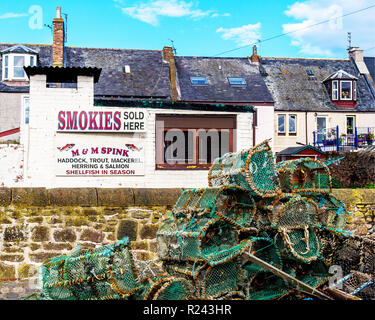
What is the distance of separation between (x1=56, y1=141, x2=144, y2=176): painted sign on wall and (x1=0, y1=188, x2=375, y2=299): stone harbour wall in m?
1.21

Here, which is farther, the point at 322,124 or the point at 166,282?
the point at 322,124

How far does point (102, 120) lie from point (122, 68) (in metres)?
16.6

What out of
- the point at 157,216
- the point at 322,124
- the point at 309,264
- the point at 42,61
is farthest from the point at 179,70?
the point at 309,264

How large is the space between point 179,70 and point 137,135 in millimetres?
17683

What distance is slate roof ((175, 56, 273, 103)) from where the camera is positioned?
2505cm

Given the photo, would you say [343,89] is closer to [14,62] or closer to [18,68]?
[18,68]

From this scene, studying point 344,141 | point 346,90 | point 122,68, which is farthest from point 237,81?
point 346,90

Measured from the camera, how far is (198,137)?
1055 cm

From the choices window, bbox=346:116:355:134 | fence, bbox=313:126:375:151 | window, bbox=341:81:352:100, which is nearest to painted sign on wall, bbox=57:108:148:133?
fence, bbox=313:126:375:151

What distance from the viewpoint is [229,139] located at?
1055 cm

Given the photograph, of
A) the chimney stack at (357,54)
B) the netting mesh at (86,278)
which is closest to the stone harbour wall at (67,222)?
the netting mesh at (86,278)

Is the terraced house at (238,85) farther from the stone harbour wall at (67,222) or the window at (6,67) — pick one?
the stone harbour wall at (67,222)

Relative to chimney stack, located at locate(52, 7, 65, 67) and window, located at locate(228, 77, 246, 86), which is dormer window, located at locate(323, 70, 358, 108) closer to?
window, located at locate(228, 77, 246, 86)

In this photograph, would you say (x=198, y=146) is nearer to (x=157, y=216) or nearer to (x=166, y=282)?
(x=157, y=216)
